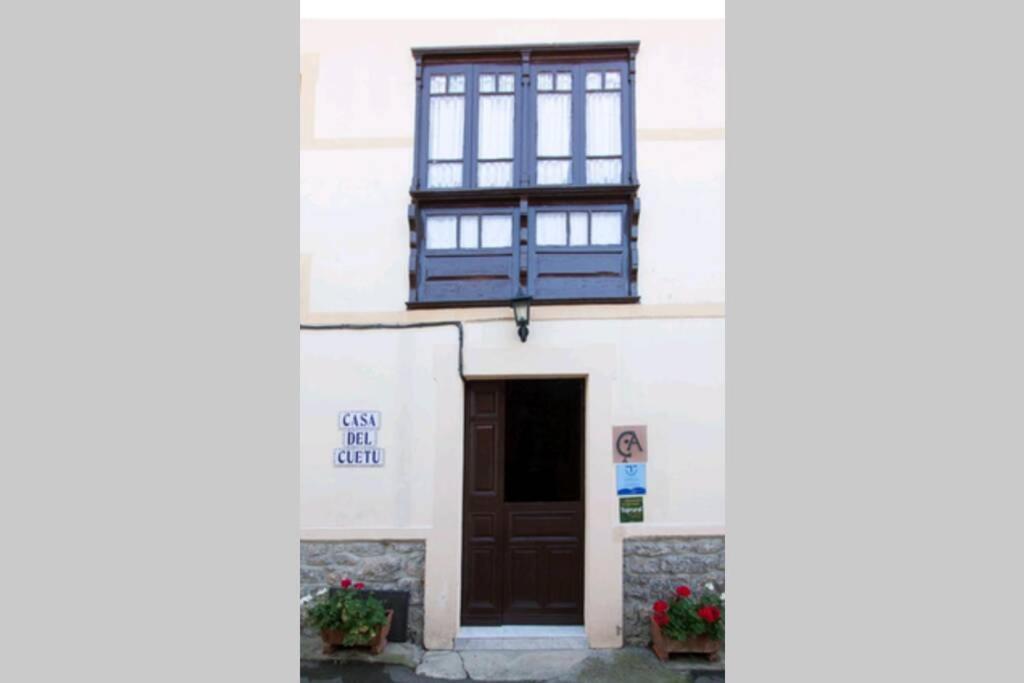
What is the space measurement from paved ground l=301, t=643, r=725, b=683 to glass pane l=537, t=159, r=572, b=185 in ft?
13.0

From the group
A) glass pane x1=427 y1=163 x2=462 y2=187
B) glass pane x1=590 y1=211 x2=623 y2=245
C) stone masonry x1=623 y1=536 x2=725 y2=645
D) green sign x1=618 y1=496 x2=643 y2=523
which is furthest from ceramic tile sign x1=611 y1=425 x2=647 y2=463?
glass pane x1=427 y1=163 x2=462 y2=187

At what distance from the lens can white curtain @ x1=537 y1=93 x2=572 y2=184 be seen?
545cm

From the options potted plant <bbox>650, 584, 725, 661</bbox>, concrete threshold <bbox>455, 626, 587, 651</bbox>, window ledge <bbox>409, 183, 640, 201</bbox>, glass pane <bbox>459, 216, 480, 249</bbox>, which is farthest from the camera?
glass pane <bbox>459, 216, 480, 249</bbox>

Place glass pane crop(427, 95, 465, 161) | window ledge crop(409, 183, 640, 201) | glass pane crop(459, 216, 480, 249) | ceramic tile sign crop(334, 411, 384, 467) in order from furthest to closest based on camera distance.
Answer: glass pane crop(427, 95, 465, 161) → glass pane crop(459, 216, 480, 249) → window ledge crop(409, 183, 640, 201) → ceramic tile sign crop(334, 411, 384, 467)

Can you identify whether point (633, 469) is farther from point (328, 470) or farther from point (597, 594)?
point (328, 470)

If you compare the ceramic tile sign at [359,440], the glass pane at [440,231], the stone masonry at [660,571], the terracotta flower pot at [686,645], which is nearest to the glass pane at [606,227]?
the glass pane at [440,231]

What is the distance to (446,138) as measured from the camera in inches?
218

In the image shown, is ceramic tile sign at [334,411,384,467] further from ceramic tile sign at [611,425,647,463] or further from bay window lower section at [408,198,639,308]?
ceramic tile sign at [611,425,647,463]

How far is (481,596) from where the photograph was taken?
5402 mm

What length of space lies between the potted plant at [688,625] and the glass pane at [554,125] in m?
3.82

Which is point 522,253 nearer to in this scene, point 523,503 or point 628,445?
point 628,445

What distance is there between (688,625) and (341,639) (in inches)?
105

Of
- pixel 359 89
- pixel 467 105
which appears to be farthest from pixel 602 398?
pixel 359 89

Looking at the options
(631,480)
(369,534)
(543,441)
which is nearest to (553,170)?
(543,441)
